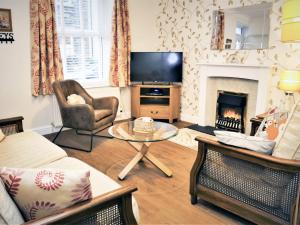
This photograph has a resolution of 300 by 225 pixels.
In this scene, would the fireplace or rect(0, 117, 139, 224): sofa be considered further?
the fireplace

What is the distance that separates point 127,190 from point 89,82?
3.65 meters

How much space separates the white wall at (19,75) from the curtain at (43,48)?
0.27 ft

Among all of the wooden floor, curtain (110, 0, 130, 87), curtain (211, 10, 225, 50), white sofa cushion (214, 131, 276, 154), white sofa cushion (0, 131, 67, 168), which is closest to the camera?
white sofa cushion (214, 131, 276, 154)

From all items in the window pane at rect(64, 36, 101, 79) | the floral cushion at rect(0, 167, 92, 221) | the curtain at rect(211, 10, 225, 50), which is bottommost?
the floral cushion at rect(0, 167, 92, 221)

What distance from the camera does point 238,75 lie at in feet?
13.9

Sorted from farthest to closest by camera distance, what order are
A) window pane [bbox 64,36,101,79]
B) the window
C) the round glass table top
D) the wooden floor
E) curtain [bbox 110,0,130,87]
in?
curtain [bbox 110,0,130,87]
window pane [bbox 64,36,101,79]
the window
the round glass table top
the wooden floor

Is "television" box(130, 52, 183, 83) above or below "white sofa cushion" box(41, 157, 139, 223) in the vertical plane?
above

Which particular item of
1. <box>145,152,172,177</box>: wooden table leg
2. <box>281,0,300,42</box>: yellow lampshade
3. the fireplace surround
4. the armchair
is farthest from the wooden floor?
<box>281,0,300,42</box>: yellow lampshade

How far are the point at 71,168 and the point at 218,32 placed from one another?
3367 mm

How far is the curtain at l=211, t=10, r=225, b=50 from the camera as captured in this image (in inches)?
172

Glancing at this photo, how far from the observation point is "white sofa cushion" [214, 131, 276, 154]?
1968mm

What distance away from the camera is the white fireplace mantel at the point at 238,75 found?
13.0 feet

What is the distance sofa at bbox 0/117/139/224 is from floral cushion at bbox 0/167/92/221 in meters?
0.05

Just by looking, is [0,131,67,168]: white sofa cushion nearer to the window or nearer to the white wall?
the white wall
